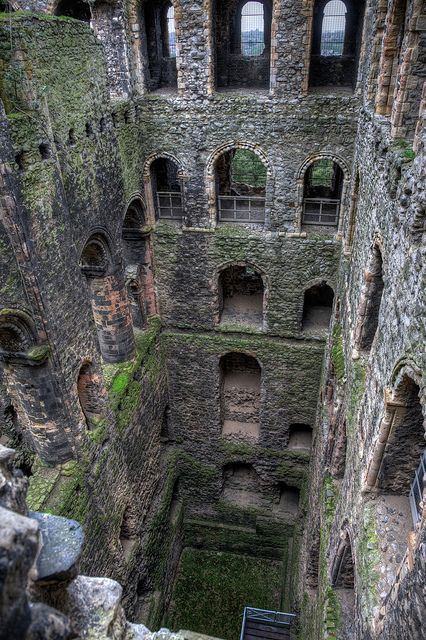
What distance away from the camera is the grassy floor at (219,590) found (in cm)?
1398

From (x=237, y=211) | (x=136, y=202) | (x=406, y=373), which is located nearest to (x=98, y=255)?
(x=136, y=202)

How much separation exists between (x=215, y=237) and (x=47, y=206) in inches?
222

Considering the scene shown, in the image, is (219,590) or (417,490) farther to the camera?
(219,590)

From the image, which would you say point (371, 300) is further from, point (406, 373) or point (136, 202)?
point (136, 202)

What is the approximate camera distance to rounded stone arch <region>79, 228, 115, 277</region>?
10203mm

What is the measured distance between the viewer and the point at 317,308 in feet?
48.9

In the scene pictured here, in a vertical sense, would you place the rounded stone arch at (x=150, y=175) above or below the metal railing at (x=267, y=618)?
above

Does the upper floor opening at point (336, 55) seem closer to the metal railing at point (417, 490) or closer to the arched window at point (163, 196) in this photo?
the arched window at point (163, 196)

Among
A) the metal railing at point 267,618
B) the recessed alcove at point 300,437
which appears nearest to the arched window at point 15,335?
the metal railing at point 267,618

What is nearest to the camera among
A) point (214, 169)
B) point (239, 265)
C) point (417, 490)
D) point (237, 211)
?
point (417, 490)

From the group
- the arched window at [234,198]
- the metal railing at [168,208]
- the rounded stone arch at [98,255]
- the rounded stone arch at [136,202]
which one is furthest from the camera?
the metal railing at [168,208]

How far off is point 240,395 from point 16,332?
29.7ft

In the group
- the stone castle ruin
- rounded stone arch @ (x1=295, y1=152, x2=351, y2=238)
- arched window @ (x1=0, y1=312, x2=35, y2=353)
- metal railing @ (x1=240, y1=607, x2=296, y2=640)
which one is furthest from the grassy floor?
rounded stone arch @ (x1=295, y1=152, x2=351, y2=238)

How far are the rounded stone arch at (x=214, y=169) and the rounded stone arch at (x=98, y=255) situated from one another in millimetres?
3115
